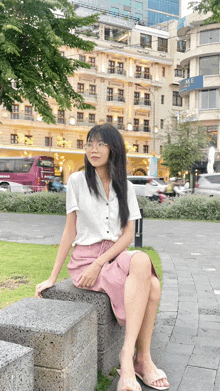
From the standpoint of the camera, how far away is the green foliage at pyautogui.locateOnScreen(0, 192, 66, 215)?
54.6 ft

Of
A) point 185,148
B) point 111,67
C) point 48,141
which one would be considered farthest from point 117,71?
point 185,148

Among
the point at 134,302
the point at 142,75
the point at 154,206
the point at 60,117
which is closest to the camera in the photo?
the point at 134,302

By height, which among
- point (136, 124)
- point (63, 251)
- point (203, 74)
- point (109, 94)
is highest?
point (203, 74)

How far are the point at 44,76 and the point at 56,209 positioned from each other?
6805mm

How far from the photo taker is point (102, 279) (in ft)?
8.55

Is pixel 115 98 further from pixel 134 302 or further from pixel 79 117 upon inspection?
pixel 134 302

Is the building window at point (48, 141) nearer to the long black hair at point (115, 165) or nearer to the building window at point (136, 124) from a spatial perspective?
the building window at point (136, 124)

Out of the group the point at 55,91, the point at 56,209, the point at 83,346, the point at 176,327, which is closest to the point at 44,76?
the point at 55,91

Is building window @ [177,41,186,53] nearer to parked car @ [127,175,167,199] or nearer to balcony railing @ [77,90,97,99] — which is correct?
balcony railing @ [77,90,97,99]

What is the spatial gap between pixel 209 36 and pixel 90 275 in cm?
4109

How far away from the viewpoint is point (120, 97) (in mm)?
49031

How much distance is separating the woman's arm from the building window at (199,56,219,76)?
39.6 metres

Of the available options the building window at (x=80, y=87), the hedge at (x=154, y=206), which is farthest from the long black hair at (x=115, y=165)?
the building window at (x=80, y=87)

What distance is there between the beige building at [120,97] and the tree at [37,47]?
31507 mm
